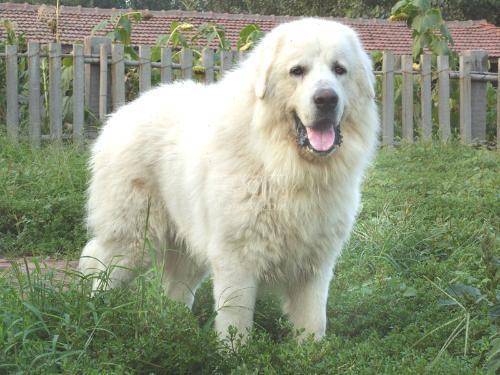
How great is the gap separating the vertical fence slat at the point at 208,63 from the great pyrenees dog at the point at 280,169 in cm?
522

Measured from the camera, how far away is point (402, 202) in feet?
21.4

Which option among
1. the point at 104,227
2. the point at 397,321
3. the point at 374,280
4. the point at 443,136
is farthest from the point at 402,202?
the point at 443,136

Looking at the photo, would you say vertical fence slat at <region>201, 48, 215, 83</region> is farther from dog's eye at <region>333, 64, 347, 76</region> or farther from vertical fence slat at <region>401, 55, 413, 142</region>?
dog's eye at <region>333, 64, 347, 76</region>

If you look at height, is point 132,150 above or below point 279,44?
below

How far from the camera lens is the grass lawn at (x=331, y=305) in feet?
10.6

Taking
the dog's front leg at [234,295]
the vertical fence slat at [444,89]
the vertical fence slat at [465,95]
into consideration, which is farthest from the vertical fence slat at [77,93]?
the dog's front leg at [234,295]

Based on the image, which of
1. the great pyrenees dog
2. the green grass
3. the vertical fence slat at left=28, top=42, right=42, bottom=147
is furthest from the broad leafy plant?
the great pyrenees dog

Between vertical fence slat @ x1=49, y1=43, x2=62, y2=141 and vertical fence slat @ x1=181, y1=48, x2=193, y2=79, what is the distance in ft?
4.74

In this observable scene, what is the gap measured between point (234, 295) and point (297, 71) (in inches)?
43.7

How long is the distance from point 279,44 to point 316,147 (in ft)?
1.76


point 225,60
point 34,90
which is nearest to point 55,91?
point 34,90

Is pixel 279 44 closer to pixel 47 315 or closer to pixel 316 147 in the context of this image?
pixel 316 147

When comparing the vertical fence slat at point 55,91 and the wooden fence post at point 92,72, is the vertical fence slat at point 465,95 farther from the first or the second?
the vertical fence slat at point 55,91

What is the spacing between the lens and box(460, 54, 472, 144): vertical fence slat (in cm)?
1064
